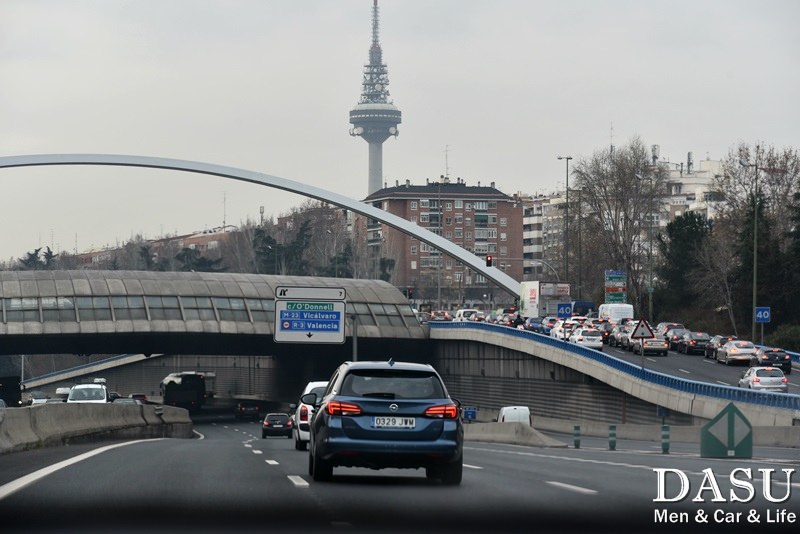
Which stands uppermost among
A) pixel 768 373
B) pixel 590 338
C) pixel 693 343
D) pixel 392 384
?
pixel 392 384

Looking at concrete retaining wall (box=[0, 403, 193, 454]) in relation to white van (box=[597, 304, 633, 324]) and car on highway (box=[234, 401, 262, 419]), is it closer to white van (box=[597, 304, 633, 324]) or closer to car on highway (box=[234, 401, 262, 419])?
car on highway (box=[234, 401, 262, 419])

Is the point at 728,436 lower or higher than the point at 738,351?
higher

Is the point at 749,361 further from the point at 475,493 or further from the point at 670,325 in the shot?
the point at 475,493

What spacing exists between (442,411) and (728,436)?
36.2 ft

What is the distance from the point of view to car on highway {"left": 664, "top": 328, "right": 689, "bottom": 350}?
310ft

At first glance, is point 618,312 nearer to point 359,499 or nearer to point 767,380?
point 767,380

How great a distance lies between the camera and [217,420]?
105375mm

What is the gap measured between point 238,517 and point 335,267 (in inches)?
7087

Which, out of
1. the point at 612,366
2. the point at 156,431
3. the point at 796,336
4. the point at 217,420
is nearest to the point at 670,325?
the point at 796,336

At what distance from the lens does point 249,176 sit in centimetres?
12419

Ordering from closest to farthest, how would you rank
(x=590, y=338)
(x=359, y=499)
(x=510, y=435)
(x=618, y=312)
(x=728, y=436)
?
(x=359, y=499)
(x=728, y=436)
(x=510, y=435)
(x=590, y=338)
(x=618, y=312)

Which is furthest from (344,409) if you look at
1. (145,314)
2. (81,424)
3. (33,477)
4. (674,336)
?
(674,336)

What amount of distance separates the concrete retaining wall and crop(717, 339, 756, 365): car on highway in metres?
36.2

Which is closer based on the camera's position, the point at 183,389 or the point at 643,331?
the point at 643,331
